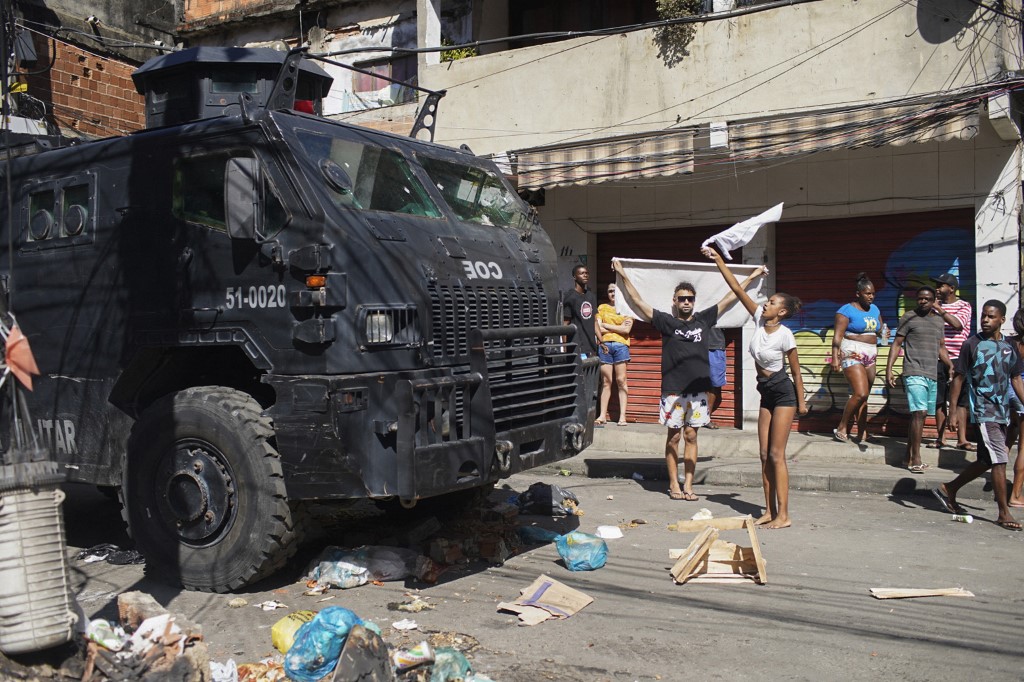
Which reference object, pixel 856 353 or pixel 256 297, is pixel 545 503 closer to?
pixel 256 297

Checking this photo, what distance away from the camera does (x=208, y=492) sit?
5789mm

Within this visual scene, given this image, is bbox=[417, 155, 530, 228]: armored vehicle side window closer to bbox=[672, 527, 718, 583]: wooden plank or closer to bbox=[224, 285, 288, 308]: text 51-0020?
bbox=[224, 285, 288, 308]: text 51-0020

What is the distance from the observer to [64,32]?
15398 millimetres

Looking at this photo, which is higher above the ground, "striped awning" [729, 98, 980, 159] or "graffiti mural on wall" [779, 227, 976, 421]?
"striped awning" [729, 98, 980, 159]

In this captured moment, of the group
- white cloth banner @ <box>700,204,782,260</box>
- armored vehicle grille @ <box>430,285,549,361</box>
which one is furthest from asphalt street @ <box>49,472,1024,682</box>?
white cloth banner @ <box>700,204,782,260</box>

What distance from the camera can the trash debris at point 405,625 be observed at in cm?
517

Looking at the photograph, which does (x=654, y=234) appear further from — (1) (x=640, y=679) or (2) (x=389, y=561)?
(1) (x=640, y=679)

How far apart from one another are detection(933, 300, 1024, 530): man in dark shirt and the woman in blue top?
2.30 m

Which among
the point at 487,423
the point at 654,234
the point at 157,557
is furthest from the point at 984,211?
the point at 157,557

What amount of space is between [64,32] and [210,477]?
40.4ft

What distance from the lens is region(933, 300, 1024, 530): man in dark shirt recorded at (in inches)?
293

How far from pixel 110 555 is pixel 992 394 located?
663cm

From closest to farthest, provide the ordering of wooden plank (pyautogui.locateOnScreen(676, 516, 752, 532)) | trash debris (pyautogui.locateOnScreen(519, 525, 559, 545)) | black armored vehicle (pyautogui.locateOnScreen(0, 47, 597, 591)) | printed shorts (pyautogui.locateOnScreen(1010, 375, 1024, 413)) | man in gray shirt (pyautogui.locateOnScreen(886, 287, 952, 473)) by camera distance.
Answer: black armored vehicle (pyautogui.locateOnScreen(0, 47, 597, 591)) < wooden plank (pyautogui.locateOnScreen(676, 516, 752, 532)) < trash debris (pyautogui.locateOnScreen(519, 525, 559, 545)) < printed shorts (pyautogui.locateOnScreen(1010, 375, 1024, 413)) < man in gray shirt (pyautogui.locateOnScreen(886, 287, 952, 473))

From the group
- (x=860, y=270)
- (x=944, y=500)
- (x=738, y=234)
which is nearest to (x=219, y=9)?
(x=860, y=270)
